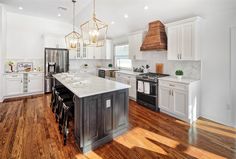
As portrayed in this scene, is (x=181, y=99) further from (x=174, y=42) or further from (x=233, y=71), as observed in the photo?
(x=174, y=42)

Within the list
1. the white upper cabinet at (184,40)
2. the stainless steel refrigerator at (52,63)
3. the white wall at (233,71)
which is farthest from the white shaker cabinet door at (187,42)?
the stainless steel refrigerator at (52,63)

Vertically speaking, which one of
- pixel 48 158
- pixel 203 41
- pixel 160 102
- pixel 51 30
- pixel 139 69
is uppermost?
pixel 51 30

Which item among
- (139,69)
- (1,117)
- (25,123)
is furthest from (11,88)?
(139,69)

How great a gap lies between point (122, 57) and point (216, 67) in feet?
13.9

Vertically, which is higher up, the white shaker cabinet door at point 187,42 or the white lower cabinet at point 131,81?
the white shaker cabinet door at point 187,42

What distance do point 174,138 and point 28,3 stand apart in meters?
5.87

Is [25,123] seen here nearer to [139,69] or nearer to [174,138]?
[174,138]

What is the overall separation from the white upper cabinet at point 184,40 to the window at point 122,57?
2.65 m

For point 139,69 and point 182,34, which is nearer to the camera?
point 182,34

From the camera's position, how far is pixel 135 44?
537 centimetres

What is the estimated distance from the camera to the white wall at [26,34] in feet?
18.7

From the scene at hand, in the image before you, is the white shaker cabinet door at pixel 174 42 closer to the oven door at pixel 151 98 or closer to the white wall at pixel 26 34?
the oven door at pixel 151 98

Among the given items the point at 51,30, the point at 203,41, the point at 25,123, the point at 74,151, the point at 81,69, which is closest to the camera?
the point at 74,151

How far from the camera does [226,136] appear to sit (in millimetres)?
2797
